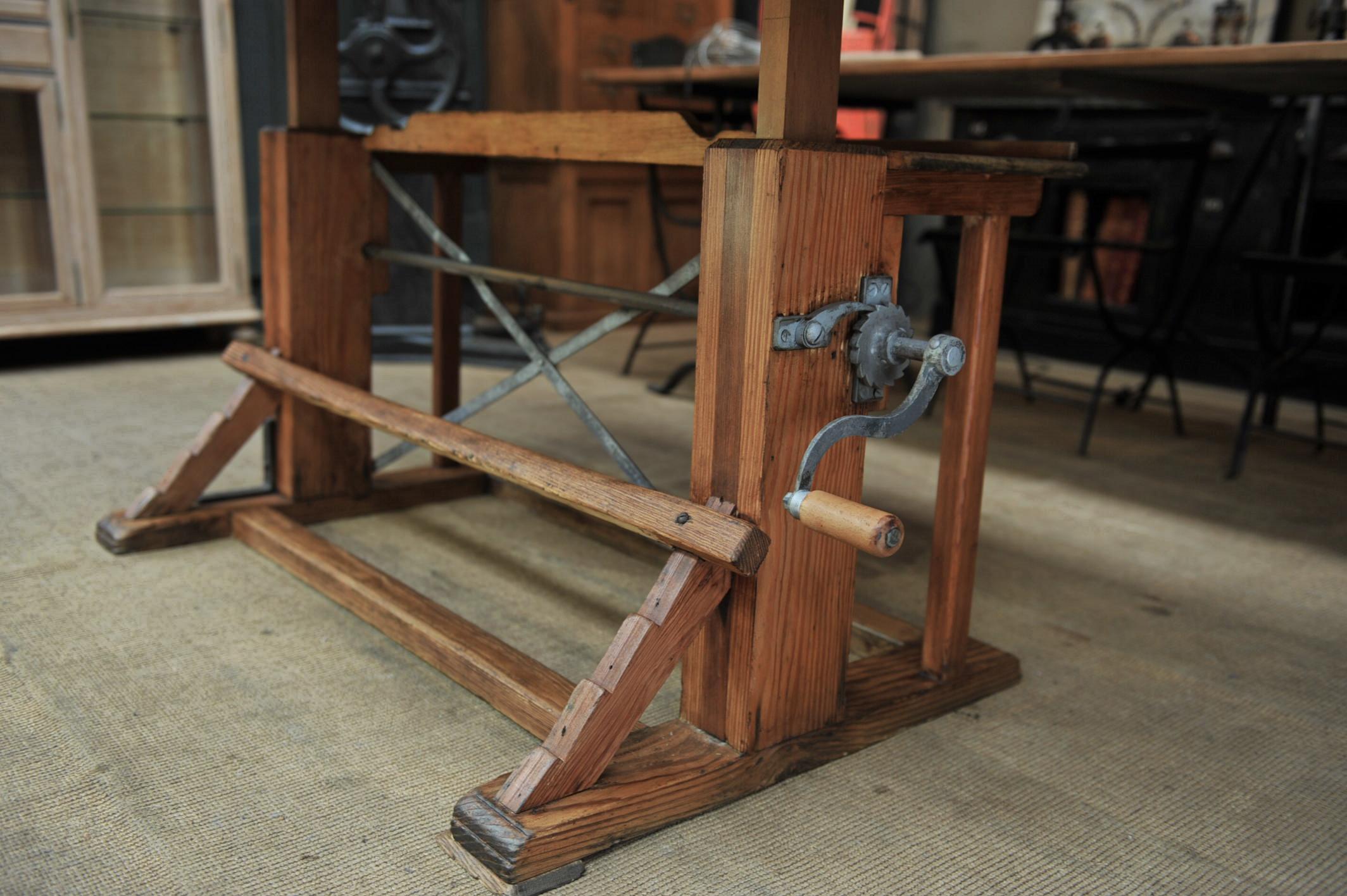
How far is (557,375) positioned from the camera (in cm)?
167

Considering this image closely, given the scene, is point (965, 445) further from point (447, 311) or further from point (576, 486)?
point (447, 311)

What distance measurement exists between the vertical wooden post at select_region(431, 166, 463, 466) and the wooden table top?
1068 mm

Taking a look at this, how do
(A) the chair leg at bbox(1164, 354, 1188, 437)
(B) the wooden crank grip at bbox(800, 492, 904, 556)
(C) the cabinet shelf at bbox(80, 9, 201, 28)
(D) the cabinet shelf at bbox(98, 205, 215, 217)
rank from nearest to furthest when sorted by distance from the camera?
1. (B) the wooden crank grip at bbox(800, 492, 904, 556)
2. (A) the chair leg at bbox(1164, 354, 1188, 437)
3. (C) the cabinet shelf at bbox(80, 9, 201, 28)
4. (D) the cabinet shelf at bbox(98, 205, 215, 217)

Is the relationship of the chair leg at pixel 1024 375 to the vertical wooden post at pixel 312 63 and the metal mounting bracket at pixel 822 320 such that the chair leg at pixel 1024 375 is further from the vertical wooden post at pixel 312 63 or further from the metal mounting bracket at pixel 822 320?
the metal mounting bracket at pixel 822 320

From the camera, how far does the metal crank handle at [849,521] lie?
98 cm

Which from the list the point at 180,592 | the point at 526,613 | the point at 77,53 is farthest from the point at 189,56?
the point at 526,613

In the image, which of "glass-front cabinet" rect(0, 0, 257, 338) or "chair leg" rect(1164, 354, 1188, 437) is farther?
"glass-front cabinet" rect(0, 0, 257, 338)

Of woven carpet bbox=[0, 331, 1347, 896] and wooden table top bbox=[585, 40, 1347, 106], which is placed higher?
wooden table top bbox=[585, 40, 1347, 106]

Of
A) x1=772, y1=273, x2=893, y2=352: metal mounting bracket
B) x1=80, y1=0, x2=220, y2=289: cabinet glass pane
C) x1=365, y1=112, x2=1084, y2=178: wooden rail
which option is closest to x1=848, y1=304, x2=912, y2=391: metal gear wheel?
x1=772, y1=273, x2=893, y2=352: metal mounting bracket

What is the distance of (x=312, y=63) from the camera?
6.39 ft

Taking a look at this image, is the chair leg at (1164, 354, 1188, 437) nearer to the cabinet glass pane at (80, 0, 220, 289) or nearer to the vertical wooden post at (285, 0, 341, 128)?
the vertical wooden post at (285, 0, 341, 128)

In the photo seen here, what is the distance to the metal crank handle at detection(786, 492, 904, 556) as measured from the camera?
98 cm

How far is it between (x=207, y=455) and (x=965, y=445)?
123 centimetres

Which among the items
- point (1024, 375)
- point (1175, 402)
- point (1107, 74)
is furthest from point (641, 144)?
point (1024, 375)
